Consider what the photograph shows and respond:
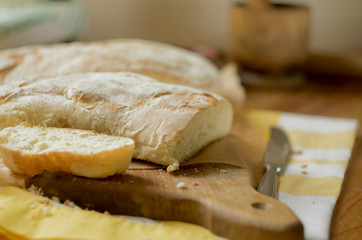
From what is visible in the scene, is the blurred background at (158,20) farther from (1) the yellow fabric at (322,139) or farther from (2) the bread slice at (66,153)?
(2) the bread slice at (66,153)

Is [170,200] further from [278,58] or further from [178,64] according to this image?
[278,58]

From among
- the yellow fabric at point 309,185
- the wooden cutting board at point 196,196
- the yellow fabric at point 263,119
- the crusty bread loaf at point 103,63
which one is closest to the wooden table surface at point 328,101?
the yellow fabric at point 309,185

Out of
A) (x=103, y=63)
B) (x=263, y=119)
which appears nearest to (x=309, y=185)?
(x=263, y=119)

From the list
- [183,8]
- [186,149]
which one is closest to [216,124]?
[186,149]

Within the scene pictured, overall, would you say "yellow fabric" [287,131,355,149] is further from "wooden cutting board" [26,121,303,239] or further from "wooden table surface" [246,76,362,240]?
"wooden cutting board" [26,121,303,239]

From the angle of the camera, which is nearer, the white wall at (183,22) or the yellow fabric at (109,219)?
the yellow fabric at (109,219)

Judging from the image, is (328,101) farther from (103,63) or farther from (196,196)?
(196,196)

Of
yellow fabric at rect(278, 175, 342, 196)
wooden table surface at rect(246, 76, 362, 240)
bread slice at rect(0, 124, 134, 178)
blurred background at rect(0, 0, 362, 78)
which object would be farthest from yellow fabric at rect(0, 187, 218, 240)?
blurred background at rect(0, 0, 362, 78)
